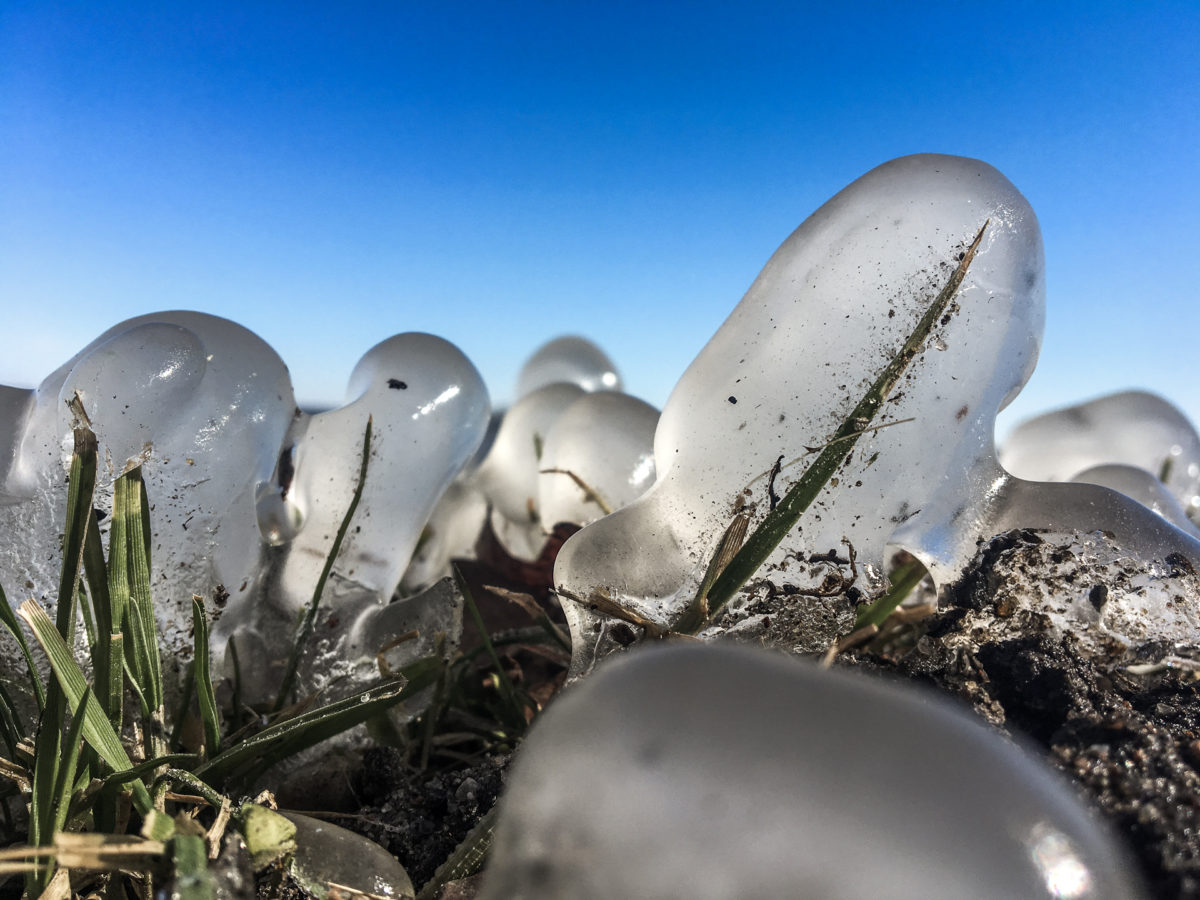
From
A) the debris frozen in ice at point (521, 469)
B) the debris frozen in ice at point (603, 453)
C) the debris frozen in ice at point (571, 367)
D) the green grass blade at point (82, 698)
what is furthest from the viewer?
the debris frozen in ice at point (571, 367)

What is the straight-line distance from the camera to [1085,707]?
0.39 metres

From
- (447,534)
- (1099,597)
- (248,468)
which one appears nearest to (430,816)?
(248,468)

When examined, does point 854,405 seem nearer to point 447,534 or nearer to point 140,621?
point 140,621

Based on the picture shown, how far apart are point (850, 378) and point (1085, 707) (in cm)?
21

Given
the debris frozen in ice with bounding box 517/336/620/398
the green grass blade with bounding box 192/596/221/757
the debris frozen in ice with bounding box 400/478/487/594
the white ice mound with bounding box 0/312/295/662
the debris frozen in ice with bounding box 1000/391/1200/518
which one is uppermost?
the debris frozen in ice with bounding box 1000/391/1200/518

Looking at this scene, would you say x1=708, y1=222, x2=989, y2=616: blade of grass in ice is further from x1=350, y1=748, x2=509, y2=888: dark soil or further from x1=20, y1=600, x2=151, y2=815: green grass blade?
x1=20, y1=600, x2=151, y2=815: green grass blade

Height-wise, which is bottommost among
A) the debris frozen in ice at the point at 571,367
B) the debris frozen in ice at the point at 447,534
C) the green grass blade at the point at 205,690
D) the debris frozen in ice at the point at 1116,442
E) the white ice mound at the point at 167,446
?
the debris frozen in ice at the point at 447,534

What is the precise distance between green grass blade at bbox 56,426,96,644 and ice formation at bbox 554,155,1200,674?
24cm

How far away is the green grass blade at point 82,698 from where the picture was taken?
0.35m

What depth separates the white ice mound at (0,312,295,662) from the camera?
0.54 metres

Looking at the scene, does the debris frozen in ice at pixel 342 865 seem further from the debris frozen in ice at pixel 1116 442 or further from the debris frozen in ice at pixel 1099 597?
the debris frozen in ice at pixel 1116 442

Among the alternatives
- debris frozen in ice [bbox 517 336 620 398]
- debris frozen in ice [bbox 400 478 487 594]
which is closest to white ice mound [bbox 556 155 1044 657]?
debris frozen in ice [bbox 400 478 487 594]

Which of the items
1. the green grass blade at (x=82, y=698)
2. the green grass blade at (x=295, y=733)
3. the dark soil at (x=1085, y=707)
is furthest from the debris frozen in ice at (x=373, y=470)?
the dark soil at (x=1085, y=707)

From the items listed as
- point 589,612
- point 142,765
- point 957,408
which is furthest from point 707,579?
point 142,765
